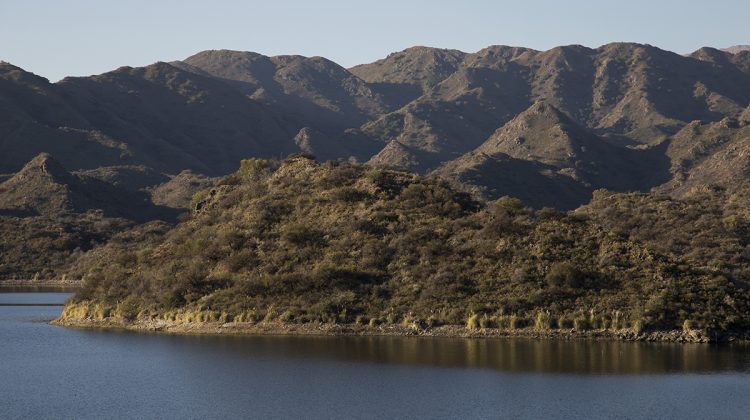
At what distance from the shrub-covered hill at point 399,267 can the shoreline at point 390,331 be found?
2.54 ft

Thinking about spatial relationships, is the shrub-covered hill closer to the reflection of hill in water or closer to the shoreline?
the shoreline

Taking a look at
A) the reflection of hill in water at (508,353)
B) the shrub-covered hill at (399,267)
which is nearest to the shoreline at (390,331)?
the shrub-covered hill at (399,267)

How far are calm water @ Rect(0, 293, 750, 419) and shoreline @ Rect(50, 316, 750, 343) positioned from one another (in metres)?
2.42

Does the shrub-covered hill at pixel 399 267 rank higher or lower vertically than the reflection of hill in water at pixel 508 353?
higher

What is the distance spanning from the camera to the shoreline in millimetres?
75188

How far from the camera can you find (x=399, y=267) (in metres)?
90.0

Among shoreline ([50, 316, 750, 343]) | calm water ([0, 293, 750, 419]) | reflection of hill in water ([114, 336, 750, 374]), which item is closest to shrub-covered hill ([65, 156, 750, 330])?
shoreline ([50, 316, 750, 343])

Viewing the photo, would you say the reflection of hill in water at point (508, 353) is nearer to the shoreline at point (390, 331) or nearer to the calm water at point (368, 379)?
the calm water at point (368, 379)

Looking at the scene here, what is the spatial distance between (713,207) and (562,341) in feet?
222

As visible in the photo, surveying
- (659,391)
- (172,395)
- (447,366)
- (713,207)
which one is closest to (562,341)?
(447,366)

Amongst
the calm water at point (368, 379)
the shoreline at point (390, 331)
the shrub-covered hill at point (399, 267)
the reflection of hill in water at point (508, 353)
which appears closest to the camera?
the calm water at point (368, 379)

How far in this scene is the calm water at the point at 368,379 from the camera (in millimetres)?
54125

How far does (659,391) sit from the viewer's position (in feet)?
187

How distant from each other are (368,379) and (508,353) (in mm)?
11837
